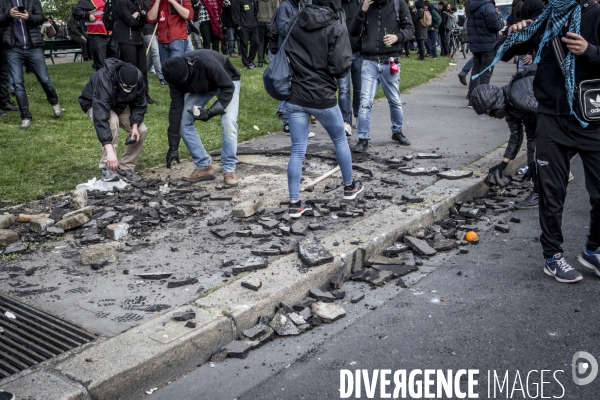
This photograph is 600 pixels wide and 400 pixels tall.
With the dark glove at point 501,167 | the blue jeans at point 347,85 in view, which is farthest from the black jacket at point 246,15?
the dark glove at point 501,167

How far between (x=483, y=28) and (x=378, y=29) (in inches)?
153

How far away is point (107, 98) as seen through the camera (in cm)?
729

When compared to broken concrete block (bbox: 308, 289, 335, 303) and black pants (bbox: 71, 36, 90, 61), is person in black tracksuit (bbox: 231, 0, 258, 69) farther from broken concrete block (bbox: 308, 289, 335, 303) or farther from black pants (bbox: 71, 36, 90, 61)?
broken concrete block (bbox: 308, 289, 335, 303)

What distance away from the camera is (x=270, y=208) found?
655cm

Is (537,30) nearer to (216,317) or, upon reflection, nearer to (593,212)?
(593,212)

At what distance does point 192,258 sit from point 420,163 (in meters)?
3.66

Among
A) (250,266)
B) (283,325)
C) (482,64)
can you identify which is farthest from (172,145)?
(482,64)

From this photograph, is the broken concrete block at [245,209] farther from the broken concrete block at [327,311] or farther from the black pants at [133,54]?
the black pants at [133,54]

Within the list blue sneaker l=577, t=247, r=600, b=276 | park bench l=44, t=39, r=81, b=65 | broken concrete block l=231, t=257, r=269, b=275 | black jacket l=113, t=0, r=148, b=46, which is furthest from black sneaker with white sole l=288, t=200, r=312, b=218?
park bench l=44, t=39, r=81, b=65

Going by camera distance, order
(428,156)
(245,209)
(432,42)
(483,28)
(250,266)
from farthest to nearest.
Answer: (432,42) < (483,28) < (428,156) < (245,209) < (250,266)

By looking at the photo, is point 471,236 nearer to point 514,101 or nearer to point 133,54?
point 514,101

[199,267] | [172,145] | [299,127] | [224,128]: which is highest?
[299,127]

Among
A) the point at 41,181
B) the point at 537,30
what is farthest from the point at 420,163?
the point at 41,181

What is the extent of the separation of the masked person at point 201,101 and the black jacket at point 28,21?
12.8 ft
